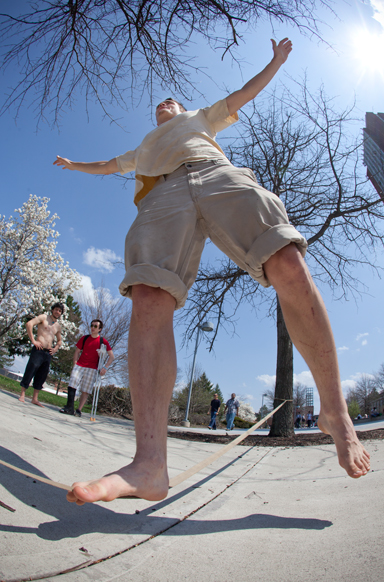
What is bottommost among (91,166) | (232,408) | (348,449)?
(232,408)

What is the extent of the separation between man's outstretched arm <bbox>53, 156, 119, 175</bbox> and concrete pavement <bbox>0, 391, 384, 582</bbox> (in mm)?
1645

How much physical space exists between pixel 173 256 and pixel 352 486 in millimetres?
1417

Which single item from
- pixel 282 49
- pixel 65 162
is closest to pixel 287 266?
pixel 282 49

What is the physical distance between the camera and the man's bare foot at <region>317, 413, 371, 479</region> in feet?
3.56

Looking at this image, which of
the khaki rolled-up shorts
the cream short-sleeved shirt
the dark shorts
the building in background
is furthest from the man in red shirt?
the building in background

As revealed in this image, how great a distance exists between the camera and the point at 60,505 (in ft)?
3.90

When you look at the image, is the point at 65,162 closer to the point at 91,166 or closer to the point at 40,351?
the point at 91,166

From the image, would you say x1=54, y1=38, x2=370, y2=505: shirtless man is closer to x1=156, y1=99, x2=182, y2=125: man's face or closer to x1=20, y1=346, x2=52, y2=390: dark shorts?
x1=156, y1=99, x2=182, y2=125: man's face

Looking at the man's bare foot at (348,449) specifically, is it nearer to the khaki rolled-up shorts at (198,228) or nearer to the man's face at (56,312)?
the khaki rolled-up shorts at (198,228)

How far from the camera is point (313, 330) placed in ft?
3.96

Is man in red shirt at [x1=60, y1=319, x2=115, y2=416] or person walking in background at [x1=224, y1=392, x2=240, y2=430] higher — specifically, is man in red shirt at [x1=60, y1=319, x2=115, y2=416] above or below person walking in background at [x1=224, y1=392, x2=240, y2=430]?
above

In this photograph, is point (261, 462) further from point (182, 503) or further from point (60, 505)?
point (60, 505)

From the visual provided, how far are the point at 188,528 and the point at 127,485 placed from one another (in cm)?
38

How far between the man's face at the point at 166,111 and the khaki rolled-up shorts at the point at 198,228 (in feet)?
2.16
